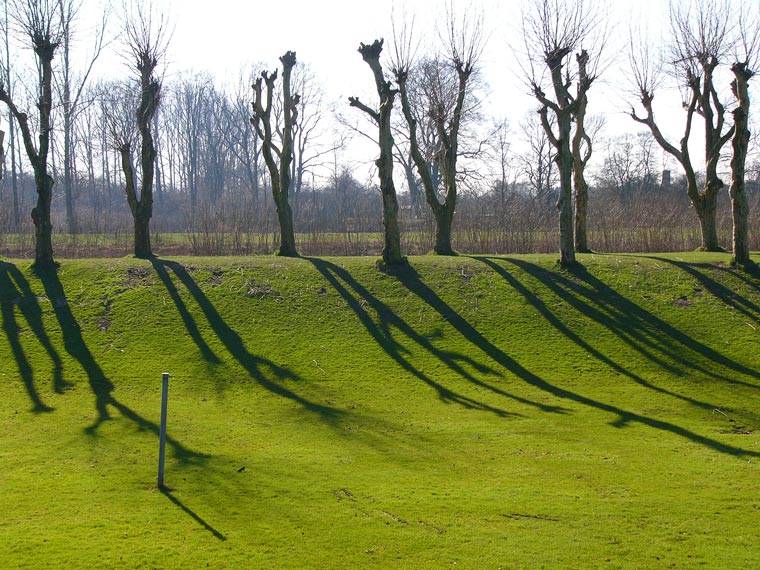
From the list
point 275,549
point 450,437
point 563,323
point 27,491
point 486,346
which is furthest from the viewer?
point 563,323

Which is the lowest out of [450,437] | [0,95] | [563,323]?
Result: [450,437]

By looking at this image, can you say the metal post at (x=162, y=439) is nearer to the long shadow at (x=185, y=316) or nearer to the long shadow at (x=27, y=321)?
the long shadow at (x=27, y=321)

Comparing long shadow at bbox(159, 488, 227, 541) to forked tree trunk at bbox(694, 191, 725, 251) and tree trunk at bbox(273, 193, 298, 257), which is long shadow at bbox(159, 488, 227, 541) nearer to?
tree trunk at bbox(273, 193, 298, 257)

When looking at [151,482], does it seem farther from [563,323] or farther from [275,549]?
[563,323]

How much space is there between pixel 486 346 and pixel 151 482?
858 cm

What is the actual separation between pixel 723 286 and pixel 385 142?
892cm

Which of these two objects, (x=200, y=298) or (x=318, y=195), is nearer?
(x=200, y=298)

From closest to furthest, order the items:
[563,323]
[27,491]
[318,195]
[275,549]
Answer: [275,549]
[27,491]
[563,323]
[318,195]

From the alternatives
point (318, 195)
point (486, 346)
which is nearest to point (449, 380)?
point (486, 346)

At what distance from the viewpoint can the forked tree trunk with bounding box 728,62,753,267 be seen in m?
17.8

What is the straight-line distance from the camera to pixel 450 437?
31.8 ft

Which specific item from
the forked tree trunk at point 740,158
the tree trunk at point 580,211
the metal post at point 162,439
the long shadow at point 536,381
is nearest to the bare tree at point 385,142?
the long shadow at point 536,381

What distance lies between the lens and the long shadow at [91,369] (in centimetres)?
916

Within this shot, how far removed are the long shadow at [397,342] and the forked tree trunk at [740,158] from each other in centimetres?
802
